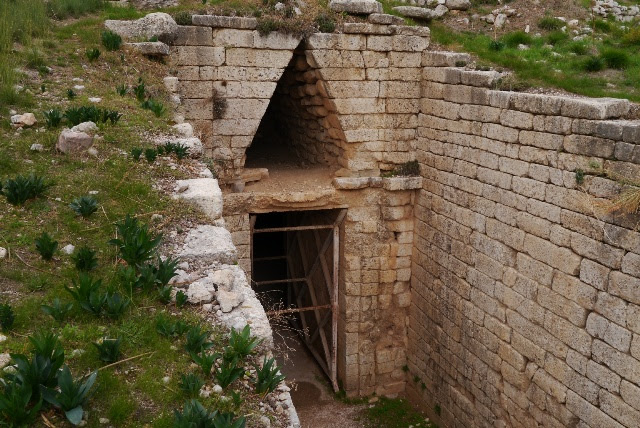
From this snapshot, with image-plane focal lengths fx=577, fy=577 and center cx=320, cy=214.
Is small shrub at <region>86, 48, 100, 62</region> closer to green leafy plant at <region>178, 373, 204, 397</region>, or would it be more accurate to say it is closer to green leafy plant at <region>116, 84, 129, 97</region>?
green leafy plant at <region>116, 84, 129, 97</region>

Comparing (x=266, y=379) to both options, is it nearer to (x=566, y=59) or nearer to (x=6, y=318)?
(x=6, y=318)

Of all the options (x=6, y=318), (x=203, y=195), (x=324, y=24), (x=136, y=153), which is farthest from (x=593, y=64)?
(x=6, y=318)

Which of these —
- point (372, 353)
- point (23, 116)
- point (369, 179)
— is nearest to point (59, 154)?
point (23, 116)

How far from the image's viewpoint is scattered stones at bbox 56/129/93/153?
4.77 metres

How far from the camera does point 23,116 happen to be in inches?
202

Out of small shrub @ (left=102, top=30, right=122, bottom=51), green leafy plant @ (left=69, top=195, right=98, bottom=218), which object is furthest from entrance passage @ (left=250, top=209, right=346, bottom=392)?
green leafy plant @ (left=69, top=195, right=98, bottom=218)

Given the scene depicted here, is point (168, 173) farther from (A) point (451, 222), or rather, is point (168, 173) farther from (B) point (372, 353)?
(B) point (372, 353)

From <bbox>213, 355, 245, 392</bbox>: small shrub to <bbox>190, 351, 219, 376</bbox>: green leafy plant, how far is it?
4 centimetres

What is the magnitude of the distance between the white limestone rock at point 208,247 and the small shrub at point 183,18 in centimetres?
465

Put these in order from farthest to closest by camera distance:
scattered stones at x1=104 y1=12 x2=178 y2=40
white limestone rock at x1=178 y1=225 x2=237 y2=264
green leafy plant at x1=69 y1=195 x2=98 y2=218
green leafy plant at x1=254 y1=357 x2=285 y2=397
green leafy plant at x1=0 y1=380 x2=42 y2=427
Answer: scattered stones at x1=104 y1=12 x2=178 y2=40
green leafy plant at x1=69 y1=195 x2=98 y2=218
white limestone rock at x1=178 y1=225 x2=237 y2=264
green leafy plant at x1=254 y1=357 x2=285 y2=397
green leafy plant at x1=0 y1=380 x2=42 y2=427

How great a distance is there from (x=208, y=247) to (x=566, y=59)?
6.67 m

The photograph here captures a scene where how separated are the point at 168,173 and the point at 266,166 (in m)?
5.09

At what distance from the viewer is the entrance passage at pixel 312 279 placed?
9.23 metres

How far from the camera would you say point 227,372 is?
8.82 feet
